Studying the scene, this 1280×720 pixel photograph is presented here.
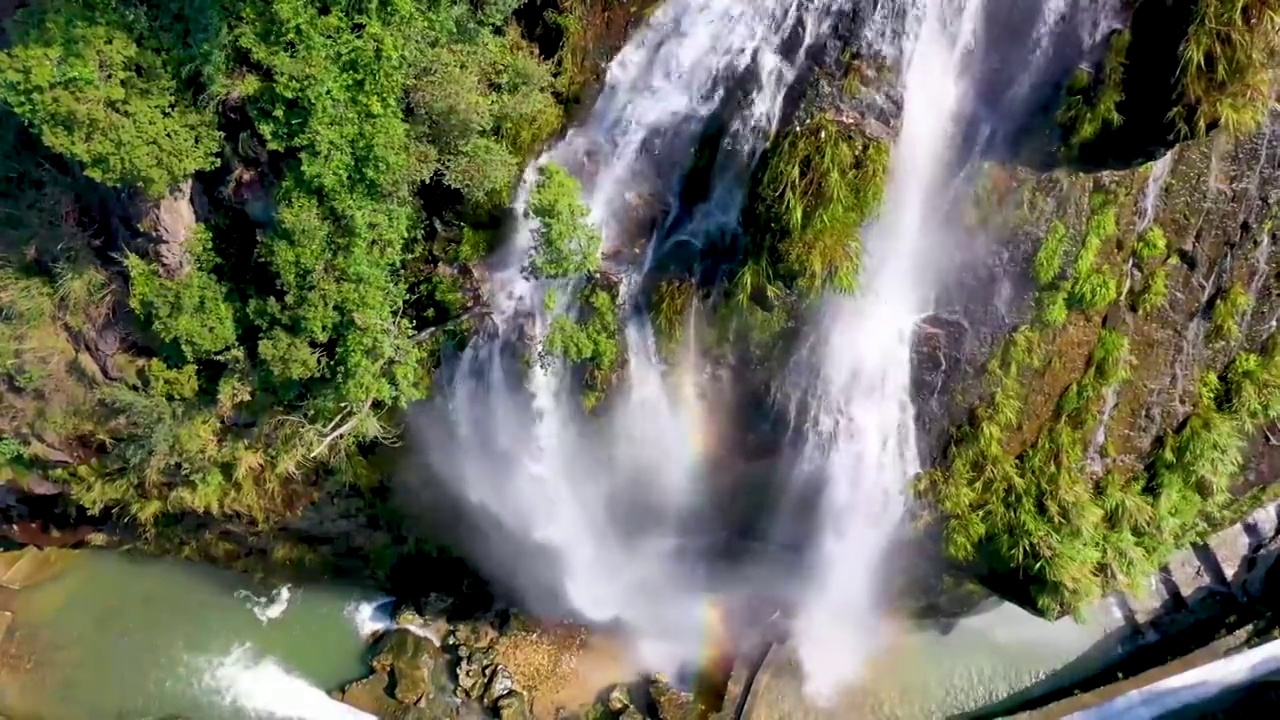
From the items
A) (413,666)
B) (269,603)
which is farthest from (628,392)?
(269,603)

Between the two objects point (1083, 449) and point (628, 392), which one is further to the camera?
point (628, 392)

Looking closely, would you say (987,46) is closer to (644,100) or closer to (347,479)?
(644,100)

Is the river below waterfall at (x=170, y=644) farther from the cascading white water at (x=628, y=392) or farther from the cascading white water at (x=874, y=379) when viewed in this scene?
the cascading white water at (x=874, y=379)

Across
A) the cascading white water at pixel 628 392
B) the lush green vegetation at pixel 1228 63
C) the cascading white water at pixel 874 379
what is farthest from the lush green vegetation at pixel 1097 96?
the cascading white water at pixel 628 392

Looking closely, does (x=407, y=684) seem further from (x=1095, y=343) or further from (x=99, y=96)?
(x=1095, y=343)

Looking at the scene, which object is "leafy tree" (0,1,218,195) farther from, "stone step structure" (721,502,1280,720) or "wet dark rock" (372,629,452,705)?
"stone step structure" (721,502,1280,720)

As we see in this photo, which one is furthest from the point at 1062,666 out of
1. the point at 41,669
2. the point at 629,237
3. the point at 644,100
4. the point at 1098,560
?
the point at 41,669

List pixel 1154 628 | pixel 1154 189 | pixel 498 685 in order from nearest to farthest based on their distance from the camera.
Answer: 1. pixel 1154 189
2. pixel 1154 628
3. pixel 498 685

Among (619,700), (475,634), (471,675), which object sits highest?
(475,634)
